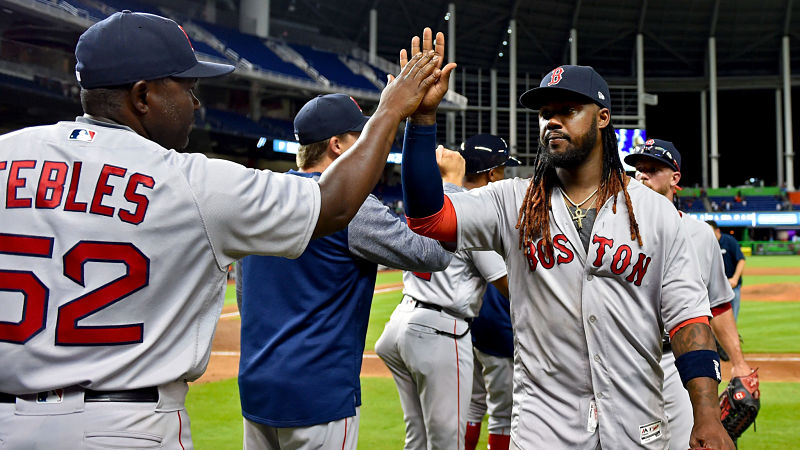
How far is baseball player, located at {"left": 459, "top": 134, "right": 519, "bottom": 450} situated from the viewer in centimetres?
470

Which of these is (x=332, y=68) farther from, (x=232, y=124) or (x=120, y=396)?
(x=120, y=396)

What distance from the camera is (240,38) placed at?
107 ft

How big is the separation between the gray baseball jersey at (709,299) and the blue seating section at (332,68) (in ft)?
100

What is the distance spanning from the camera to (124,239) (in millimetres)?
1731

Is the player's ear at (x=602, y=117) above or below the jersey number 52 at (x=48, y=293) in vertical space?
above

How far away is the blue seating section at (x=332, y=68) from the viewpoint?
34403 mm

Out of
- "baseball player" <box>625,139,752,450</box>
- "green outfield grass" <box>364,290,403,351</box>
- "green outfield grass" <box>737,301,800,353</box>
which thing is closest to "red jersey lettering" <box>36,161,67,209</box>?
"baseball player" <box>625,139,752,450</box>

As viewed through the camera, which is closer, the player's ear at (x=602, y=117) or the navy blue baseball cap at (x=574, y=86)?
the navy blue baseball cap at (x=574, y=86)

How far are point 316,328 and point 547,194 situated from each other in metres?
1.09

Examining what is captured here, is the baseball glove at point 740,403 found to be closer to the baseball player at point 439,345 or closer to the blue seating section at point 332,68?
the baseball player at point 439,345

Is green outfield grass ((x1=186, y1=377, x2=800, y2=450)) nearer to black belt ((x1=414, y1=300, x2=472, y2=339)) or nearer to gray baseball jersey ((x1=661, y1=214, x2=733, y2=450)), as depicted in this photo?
black belt ((x1=414, y1=300, x2=472, y2=339))

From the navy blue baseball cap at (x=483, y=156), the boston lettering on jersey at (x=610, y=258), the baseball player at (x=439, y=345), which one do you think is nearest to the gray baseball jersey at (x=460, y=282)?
the baseball player at (x=439, y=345)

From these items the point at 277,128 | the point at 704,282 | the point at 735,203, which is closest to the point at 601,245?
the point at 704,282

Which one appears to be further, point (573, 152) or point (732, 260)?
point (732, 260)
